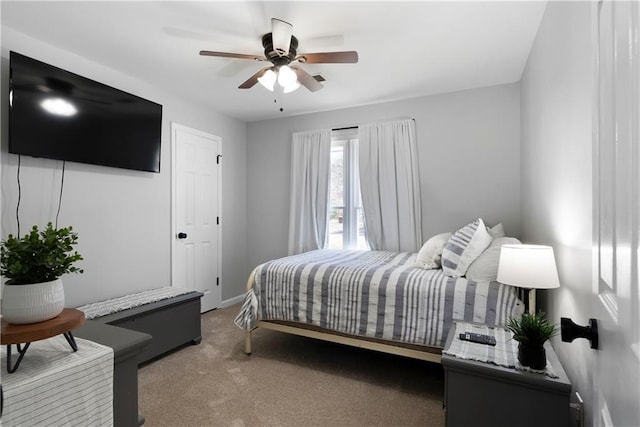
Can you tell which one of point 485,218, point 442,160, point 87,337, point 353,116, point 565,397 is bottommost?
point 565,397

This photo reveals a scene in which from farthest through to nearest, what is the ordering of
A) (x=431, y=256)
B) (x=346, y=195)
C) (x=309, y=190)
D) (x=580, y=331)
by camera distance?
(x=309, y=190) → (x=346, y=195) → (x=431, y=256) → (x=580, y=331)

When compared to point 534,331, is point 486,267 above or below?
above

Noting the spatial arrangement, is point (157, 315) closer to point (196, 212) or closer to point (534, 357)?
point (196, 212)

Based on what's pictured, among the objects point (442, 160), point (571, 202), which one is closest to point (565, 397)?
point (571, 202)

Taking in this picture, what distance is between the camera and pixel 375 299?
7.67 feet

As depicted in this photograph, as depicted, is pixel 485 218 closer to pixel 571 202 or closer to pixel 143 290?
pixel 571 202

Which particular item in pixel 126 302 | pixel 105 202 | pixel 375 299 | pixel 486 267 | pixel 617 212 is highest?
pixel 105 202

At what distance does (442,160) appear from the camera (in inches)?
140

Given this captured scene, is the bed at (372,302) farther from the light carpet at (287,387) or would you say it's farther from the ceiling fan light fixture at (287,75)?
the ceiling fan light fixture at (287,75)

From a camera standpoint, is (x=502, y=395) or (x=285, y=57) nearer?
(x=502, y=395)

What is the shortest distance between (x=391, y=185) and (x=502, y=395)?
264 cm

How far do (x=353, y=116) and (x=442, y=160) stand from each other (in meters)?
1.27

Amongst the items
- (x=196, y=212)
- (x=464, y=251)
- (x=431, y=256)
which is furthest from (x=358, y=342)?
(x=196, y=212)

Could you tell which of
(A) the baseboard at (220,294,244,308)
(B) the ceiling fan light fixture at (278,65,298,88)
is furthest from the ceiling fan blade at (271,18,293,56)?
(A) the baseboard at (220,294,244,308)
